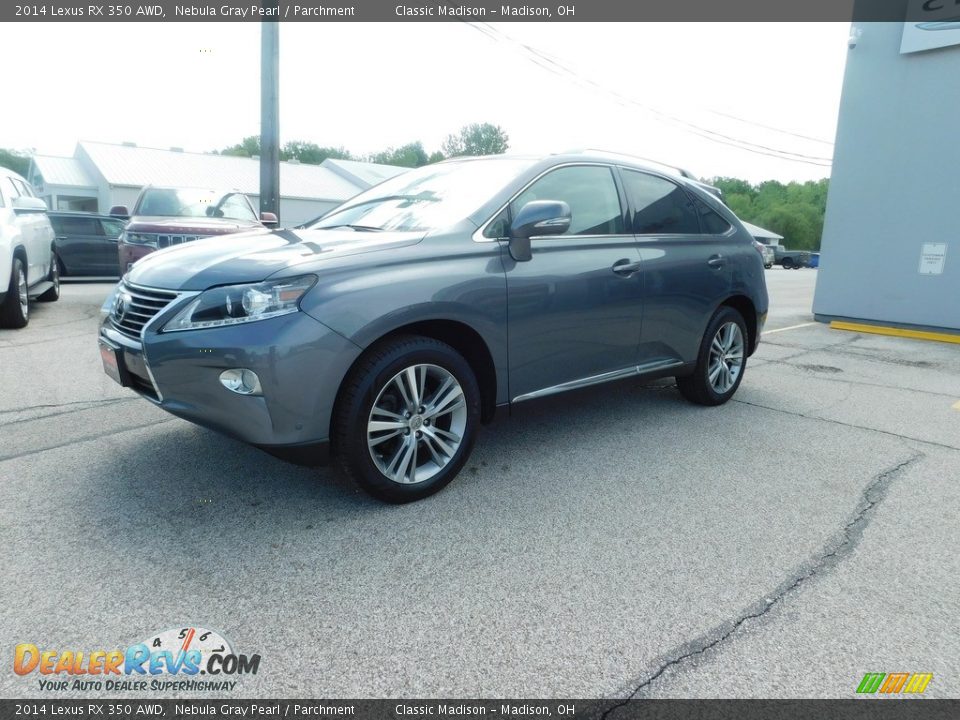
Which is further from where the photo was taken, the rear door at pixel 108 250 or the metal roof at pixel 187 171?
the metal roof at pixel 187 171

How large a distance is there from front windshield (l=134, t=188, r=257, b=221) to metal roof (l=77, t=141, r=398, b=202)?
23927mm

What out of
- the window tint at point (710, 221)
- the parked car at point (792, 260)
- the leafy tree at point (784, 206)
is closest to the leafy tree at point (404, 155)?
the leafy tree at point (784, 206)

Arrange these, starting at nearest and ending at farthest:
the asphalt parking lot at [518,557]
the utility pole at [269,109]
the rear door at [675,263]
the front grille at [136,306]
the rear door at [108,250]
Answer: the asphalt parking lot at [518,557]
the front grille at [136,306]
the rear door at [675,263]
the utility pole at [269,109]
the rear door at [108,250]

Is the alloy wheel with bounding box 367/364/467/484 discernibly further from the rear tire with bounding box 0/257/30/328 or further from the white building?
the white building

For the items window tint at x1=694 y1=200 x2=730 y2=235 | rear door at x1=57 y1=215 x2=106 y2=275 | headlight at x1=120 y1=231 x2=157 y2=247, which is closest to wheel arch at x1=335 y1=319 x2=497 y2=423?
window tint at x1=694 y1=200 x2=730 y2=235

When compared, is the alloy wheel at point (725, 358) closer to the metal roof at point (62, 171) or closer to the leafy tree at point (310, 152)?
the metal roof at point (62, 171)

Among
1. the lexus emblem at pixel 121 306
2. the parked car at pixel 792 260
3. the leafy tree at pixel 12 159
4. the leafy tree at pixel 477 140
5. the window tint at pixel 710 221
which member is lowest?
the parked car at pixel 792 260

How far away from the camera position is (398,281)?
3162 millimetres

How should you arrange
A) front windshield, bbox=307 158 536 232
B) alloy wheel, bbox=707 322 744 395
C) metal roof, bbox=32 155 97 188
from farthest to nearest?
metal roof, bbox=32 155 97 188
alloy wheel, bbox=707 322 744 395
front windshield, bbox=307 158 536 232

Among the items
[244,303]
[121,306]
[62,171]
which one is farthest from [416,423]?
[62,171]

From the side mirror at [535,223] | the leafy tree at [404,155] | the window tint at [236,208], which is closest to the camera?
the side mirror at [535,223]

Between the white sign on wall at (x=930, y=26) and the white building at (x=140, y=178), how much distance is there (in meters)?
29.3

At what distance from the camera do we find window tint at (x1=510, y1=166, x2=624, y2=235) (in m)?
3.95

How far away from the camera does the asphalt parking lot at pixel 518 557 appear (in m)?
2.20
